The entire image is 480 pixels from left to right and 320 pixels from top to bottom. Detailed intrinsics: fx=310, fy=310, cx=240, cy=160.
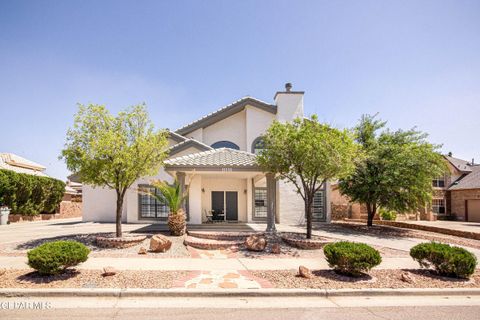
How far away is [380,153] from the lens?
17.5m

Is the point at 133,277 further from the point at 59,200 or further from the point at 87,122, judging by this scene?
the point at 59,200

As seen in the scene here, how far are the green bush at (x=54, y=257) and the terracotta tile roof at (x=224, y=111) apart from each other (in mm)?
14388

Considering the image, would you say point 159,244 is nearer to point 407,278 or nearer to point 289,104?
point 407,278

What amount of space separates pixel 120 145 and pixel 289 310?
7.96 metres

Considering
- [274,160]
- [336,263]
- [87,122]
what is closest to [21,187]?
[87,122]

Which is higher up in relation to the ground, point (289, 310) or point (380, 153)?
point (380, 153)

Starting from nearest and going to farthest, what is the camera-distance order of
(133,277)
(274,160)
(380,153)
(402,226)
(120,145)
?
(133,277)
(120,145)
(274,160)
(380,153)
(402,226)

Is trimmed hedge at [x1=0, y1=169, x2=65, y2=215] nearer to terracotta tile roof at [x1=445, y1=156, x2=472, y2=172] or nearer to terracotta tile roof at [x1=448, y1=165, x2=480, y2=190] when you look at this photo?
terracotta tile roof at [x1=448, y1=165, x2=480, y2=190]

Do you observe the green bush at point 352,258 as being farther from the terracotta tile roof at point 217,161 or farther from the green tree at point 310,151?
the terracotta tile roof at point 217,161

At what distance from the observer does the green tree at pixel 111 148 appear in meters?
10.7

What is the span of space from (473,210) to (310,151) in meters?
27.5

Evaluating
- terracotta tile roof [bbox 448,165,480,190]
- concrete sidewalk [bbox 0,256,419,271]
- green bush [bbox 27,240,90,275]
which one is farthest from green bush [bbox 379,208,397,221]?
green bush [bbox 27,240,90,275]

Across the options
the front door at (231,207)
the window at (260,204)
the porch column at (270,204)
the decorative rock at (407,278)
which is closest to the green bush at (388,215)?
the window at (260,204)

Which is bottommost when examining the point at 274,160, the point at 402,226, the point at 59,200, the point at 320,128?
the point at 402,226
